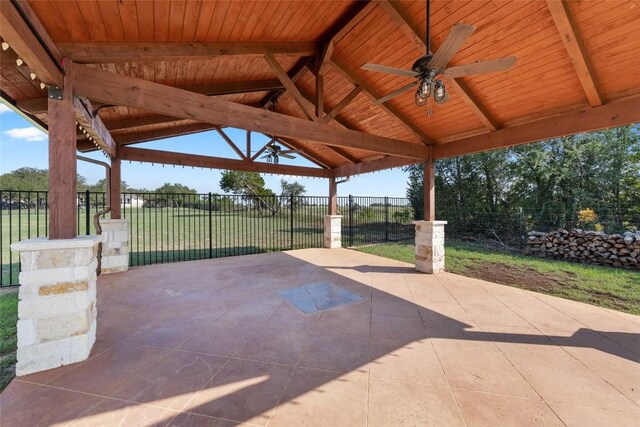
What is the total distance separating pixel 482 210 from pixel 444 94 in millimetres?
10162

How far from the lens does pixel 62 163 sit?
7.20 ft

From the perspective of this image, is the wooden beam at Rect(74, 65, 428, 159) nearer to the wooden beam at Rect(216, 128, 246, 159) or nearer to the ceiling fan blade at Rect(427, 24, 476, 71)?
the ceiling fan blade at Rect(427, 24, 476, 71)

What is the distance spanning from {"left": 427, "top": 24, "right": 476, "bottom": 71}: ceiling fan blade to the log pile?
22.5ft

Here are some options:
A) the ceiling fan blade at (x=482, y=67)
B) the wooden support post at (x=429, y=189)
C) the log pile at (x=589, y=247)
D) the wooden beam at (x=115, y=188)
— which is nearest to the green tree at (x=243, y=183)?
the wooden beam at (x=115, y=188)

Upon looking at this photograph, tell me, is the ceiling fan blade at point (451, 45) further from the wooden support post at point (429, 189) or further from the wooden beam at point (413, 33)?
the wooden support post at point (429, 189)

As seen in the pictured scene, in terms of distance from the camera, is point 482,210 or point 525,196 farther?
point 482,210

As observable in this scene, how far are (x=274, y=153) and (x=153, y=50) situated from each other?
374cm

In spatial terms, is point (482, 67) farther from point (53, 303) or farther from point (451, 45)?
point (53, 303)

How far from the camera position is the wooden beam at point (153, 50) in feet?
7.80

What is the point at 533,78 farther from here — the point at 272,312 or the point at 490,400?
the point at 272,312

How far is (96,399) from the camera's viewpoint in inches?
69.4

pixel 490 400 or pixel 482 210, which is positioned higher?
pixel 482 210

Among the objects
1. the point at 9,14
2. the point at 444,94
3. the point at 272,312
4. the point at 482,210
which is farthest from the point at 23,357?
the point at 482,210

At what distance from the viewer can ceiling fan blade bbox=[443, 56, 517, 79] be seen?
2268mm
